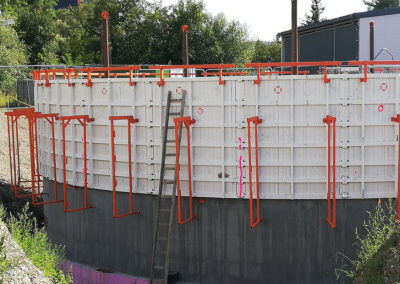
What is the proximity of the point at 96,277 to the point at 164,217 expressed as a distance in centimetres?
277

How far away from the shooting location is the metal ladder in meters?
13.5

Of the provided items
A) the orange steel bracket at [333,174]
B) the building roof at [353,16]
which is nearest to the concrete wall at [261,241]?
the orange steel bracket at [333,174]

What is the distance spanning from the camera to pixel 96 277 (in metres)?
15.1

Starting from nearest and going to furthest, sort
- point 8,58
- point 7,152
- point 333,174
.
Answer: point 333,174
point 7,152
point 8,58

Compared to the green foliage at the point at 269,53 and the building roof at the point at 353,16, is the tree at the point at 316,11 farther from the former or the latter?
the building roof at the point at 353,16

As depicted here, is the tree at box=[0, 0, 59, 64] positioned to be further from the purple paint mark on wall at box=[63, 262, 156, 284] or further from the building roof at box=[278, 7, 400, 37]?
the purple paint mark on wall at box=[63, 262, 156, 284]

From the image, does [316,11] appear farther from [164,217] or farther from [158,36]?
[164,217]

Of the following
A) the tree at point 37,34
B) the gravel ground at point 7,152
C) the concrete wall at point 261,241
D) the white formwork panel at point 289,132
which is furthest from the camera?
the tree at point 37,34

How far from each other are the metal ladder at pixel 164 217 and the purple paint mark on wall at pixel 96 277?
2.15 ft

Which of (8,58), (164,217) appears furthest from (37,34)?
(164,217)

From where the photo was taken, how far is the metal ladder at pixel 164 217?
1350 centimetres

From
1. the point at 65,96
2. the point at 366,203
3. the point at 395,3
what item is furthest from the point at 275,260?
the point at 395,3

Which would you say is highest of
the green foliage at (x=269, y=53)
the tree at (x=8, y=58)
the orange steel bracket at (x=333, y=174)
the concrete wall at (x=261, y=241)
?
the green foliage at (x=269, y=53)

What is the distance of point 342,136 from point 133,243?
5824 mm
